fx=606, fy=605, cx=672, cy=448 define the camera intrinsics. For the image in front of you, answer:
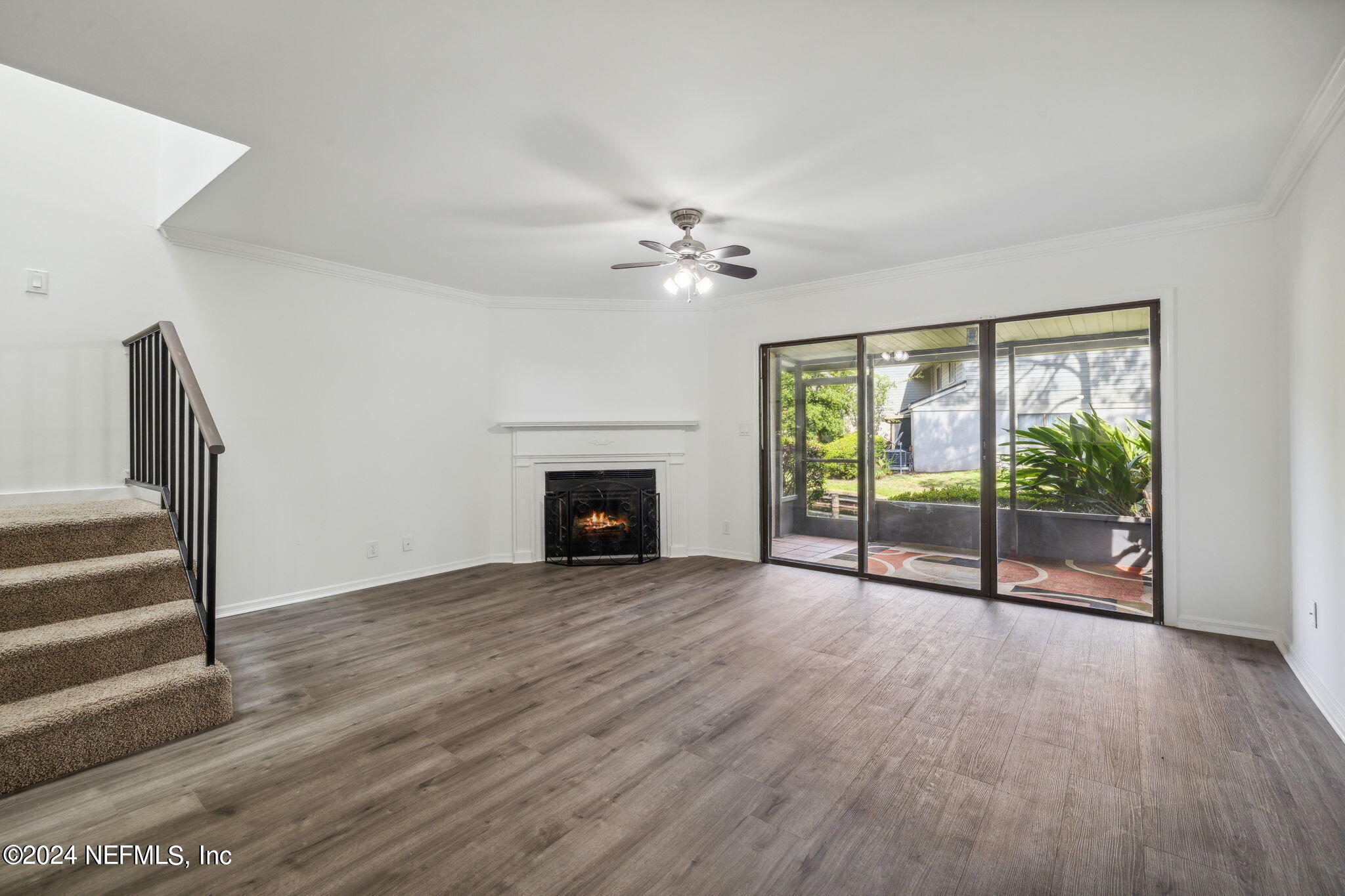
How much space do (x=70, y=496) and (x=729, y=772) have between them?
12.8 ft

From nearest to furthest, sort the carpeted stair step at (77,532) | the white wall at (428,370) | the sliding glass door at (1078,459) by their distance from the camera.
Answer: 1. the carpeted stair step at (77,532)
2. the white wall at (428,370)
3. the sliding glass door at (1078,459)

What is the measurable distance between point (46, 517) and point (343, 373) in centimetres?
197

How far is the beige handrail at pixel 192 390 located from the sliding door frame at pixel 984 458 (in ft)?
13.0

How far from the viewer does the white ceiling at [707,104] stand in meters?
1.91

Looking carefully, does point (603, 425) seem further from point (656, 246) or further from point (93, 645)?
point (93, 645)

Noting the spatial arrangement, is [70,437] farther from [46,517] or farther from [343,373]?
[343,373]

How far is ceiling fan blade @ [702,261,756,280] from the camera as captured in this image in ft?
12.0

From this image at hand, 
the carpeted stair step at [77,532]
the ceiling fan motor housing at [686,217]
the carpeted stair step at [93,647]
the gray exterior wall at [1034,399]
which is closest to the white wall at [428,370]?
the gray exterior wall at [1034,399]

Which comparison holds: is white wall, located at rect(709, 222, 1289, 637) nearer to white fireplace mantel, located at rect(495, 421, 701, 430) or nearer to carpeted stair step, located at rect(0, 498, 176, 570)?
white fireplace mantel, located at rect(495, 421, 701, 430)

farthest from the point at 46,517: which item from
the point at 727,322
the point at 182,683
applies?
the point at 727,322

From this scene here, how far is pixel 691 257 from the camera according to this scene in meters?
3.59

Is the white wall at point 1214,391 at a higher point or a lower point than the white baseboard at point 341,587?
higher

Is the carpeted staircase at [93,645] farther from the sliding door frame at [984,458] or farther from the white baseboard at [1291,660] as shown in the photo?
the white baseboard at [1291,660]

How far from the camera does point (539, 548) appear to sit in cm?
552
